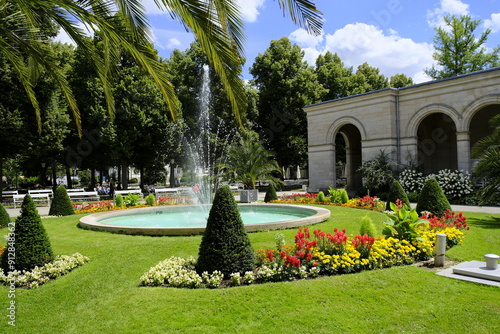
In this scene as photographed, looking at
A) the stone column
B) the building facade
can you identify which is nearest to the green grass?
the building facade

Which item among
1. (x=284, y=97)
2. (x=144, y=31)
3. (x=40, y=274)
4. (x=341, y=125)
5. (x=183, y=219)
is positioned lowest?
(x=40, y=274)

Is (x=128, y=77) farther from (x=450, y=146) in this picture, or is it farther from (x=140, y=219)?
(x=450, y=146)

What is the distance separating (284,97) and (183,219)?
24.8 metres

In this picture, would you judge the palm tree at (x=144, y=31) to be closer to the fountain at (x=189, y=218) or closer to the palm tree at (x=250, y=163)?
the fountain at (x=189, y=218)

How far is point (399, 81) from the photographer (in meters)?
42.2

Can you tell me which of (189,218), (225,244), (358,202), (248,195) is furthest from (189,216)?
(225,244)

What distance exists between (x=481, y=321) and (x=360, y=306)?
150cm

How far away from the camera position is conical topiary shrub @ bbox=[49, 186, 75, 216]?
1546 cm

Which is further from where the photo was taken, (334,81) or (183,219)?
(334,81)

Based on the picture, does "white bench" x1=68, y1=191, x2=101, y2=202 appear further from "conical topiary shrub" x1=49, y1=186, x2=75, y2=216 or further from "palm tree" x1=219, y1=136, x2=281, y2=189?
"palm tree" x1=219, y1=136, x2=281, y2=189

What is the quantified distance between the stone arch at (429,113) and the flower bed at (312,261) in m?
16.2

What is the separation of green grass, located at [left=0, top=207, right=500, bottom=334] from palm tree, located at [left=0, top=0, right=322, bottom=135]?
280 centimetres

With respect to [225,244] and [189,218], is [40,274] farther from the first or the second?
[189,218]

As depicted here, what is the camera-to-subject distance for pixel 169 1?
174 inches
